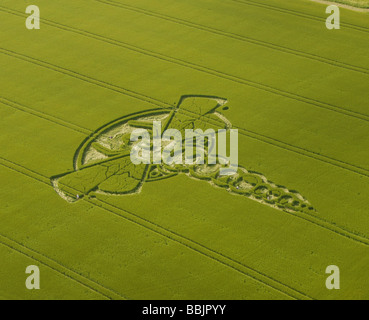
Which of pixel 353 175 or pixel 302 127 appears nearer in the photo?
pixel 353 175

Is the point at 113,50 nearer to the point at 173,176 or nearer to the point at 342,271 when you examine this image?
the point at 173,176

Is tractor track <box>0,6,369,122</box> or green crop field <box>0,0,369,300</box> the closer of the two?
green crop field <box>0,0,369,300</box>

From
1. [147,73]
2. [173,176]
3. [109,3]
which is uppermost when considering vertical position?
[109,3]

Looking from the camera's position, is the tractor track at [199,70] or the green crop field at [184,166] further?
the tractor track at [199,70]

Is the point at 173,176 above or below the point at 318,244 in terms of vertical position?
above

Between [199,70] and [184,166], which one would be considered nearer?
[184,166]

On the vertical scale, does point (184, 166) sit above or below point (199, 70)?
below

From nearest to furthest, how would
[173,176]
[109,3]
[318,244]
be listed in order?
[318,244], [173,176], [109,3]
